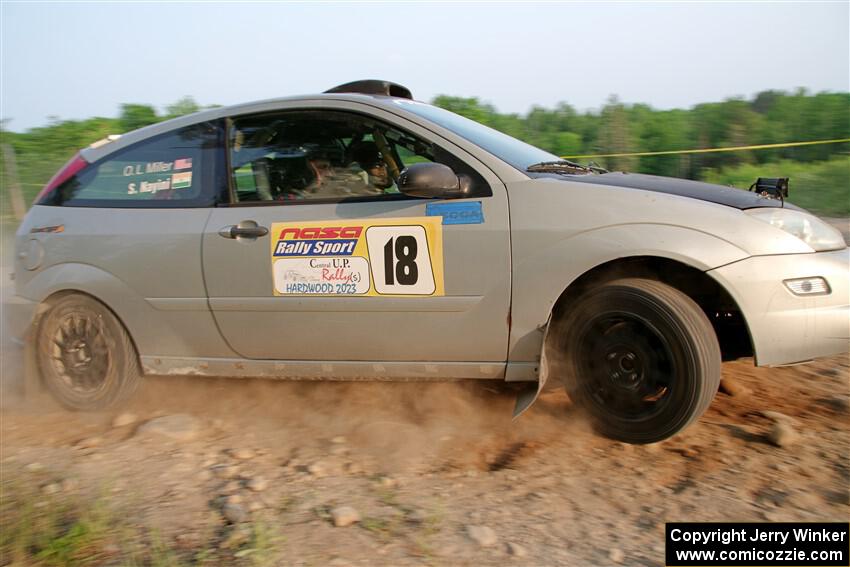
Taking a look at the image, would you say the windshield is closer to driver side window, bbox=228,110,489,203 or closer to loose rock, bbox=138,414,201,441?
driver side window, bbox=228,110,489,203

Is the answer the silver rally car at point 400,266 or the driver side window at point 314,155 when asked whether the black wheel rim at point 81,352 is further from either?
the driver side window at point 314,155

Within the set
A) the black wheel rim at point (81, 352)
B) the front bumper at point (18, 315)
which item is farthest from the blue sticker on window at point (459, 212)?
the front bumper at point (18, 315)

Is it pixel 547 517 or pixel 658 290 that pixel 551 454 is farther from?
pixel 658 290

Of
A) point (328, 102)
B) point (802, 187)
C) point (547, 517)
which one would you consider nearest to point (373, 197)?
point (328, 102)

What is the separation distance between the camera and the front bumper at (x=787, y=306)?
114 inches

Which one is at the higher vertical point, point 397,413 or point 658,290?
point 658,290

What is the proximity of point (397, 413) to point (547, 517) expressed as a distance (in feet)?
4.21

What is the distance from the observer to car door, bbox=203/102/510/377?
3232 millimetres

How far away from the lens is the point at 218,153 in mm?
3766

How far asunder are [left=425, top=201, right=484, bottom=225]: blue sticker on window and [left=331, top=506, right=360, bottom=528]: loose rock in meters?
1.33

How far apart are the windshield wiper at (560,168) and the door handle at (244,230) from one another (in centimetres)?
137

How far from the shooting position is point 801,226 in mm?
3037

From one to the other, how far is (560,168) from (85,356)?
2881 mm

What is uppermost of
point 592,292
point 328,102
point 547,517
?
point 328,102
